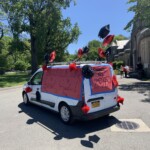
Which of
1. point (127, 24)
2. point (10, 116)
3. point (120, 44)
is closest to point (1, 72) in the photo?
point (120, 44)

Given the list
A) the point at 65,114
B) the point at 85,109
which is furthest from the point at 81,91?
the point at 65,114

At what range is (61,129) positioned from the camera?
714 centimetres

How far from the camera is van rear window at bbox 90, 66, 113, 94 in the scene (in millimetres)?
7172

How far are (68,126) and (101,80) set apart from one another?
1.79m

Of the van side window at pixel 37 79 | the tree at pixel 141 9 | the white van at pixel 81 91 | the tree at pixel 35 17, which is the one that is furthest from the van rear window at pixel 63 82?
the tree at pixel 35 17

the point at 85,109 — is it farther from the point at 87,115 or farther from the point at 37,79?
the point at 37,79

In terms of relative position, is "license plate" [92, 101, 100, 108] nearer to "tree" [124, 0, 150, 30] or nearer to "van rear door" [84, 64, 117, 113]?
"van rear door" [84, 64, 117, 113]

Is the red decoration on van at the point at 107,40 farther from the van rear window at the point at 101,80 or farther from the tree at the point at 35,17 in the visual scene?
the tree at the point at 35,17

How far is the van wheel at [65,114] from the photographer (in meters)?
7.43

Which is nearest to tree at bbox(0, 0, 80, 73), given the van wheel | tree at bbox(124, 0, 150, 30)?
tree at bbox(124, 0, 150, 30)

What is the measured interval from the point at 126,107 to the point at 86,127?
307 cm

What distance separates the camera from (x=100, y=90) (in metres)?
7.34

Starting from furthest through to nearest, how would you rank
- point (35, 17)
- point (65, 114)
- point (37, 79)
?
point (35, 17) → point (37, 79) → point (65, 114)

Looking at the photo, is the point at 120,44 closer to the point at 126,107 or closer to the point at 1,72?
the point at 1,72
